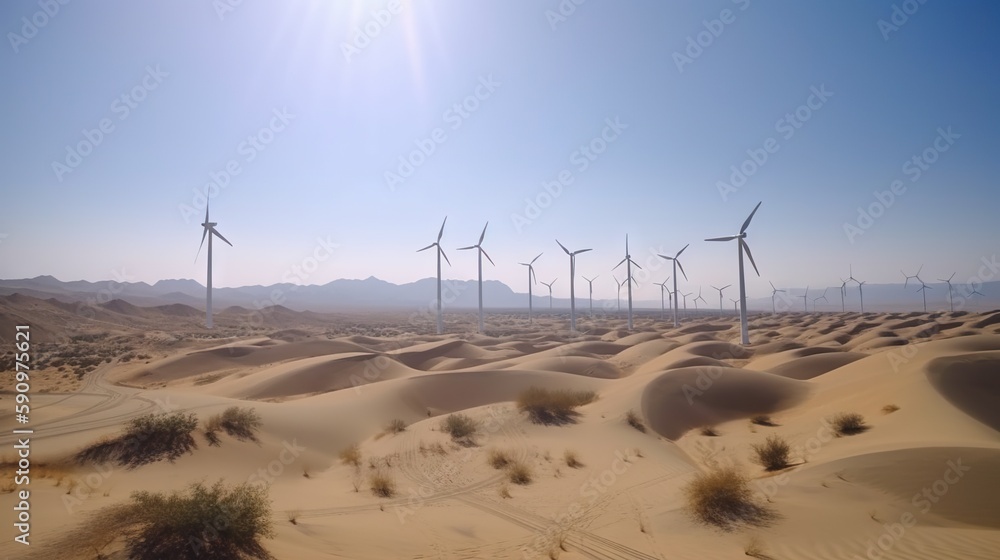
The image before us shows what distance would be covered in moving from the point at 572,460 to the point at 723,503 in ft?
19.1

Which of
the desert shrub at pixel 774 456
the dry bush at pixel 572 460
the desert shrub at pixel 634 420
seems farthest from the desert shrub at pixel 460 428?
the desert shrub at pixel 774 456

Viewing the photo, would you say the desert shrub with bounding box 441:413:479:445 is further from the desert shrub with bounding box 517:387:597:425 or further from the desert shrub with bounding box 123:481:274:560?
the desert shrub with bounding box 123:481:274:560

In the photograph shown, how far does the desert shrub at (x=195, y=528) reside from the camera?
7.53 metres

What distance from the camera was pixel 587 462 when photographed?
670 inches

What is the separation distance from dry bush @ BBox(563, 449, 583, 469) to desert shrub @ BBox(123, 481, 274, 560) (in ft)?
34.5

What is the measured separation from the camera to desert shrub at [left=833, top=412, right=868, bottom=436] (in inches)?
732

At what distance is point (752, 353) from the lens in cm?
4878

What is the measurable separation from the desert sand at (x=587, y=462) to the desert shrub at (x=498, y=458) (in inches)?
14.6

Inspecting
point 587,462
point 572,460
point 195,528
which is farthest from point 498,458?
point 195,528

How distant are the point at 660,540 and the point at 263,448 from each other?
14.2 m

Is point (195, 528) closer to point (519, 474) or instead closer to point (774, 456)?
point (519, 474)

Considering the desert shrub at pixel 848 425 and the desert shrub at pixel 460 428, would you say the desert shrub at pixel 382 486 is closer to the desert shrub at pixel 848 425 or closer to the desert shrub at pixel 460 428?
the desert shrub at pixel 460 428

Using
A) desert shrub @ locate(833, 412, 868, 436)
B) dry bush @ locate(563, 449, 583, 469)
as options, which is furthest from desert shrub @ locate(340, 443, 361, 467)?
desert shrub @ locate(833, 412, 868, 436)

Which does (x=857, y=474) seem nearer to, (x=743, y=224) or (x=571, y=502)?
(x=571, y=502)
